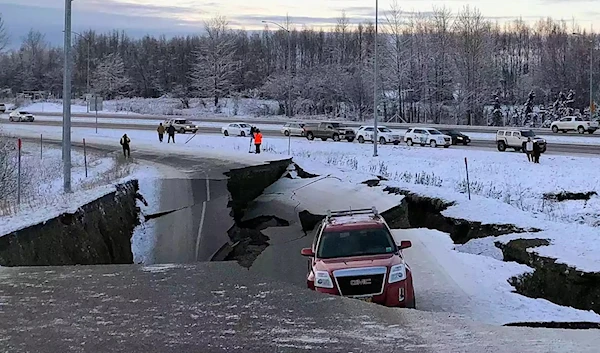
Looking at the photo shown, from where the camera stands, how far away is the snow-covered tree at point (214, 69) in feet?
332

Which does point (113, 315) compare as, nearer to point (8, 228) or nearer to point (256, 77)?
point (8, 228)

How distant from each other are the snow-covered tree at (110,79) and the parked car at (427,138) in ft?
250

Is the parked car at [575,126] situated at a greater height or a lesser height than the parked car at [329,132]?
greater

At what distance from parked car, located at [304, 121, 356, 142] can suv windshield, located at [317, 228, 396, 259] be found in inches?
1683

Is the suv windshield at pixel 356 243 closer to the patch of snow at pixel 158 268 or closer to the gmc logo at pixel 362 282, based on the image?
the gmc logo at pixel 362 282

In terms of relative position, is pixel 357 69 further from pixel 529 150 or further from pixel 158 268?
pixel 158 268

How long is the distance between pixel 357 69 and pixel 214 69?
21.4 m

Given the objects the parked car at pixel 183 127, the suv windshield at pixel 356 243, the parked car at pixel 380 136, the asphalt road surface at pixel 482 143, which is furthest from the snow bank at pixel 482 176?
the parked car at pixel 183 127

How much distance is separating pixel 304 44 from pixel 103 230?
374 feet

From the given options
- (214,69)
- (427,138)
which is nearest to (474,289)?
(427,138)

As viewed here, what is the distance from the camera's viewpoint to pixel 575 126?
5959 centimetres

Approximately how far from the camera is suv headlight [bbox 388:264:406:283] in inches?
438

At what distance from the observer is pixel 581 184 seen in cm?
3184

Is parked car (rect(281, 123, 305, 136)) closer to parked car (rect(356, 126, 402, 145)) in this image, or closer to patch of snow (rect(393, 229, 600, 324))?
parked car (rect(356, 126, 402, 145))
